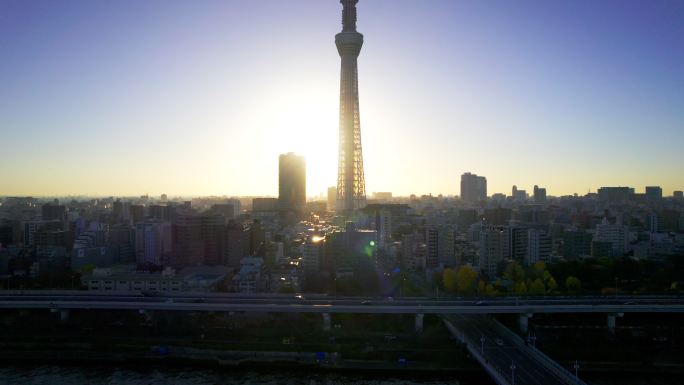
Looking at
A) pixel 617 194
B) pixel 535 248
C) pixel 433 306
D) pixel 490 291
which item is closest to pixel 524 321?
pixel 433 306

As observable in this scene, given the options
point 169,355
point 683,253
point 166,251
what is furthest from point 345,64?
point 169,355

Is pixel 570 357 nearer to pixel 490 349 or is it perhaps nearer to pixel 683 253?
pixel 490 349

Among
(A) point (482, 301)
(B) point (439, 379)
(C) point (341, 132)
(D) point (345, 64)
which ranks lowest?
(B) point (439, 379)

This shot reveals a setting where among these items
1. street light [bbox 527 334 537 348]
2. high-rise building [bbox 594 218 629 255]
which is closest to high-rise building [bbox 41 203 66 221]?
high-rise building [bbox 594 218 629 255]

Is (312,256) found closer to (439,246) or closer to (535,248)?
(439,246)

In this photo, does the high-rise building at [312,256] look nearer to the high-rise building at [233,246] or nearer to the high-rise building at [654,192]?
the high-rise building at [233,246]

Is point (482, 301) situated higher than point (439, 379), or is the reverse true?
point (482, 301)

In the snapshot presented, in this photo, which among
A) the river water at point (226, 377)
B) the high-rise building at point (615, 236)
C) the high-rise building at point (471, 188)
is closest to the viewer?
the river water at point (226, 377)

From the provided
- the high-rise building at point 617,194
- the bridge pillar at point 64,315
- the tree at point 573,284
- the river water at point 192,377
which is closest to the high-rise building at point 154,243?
the bridge pillar at point 64,315
